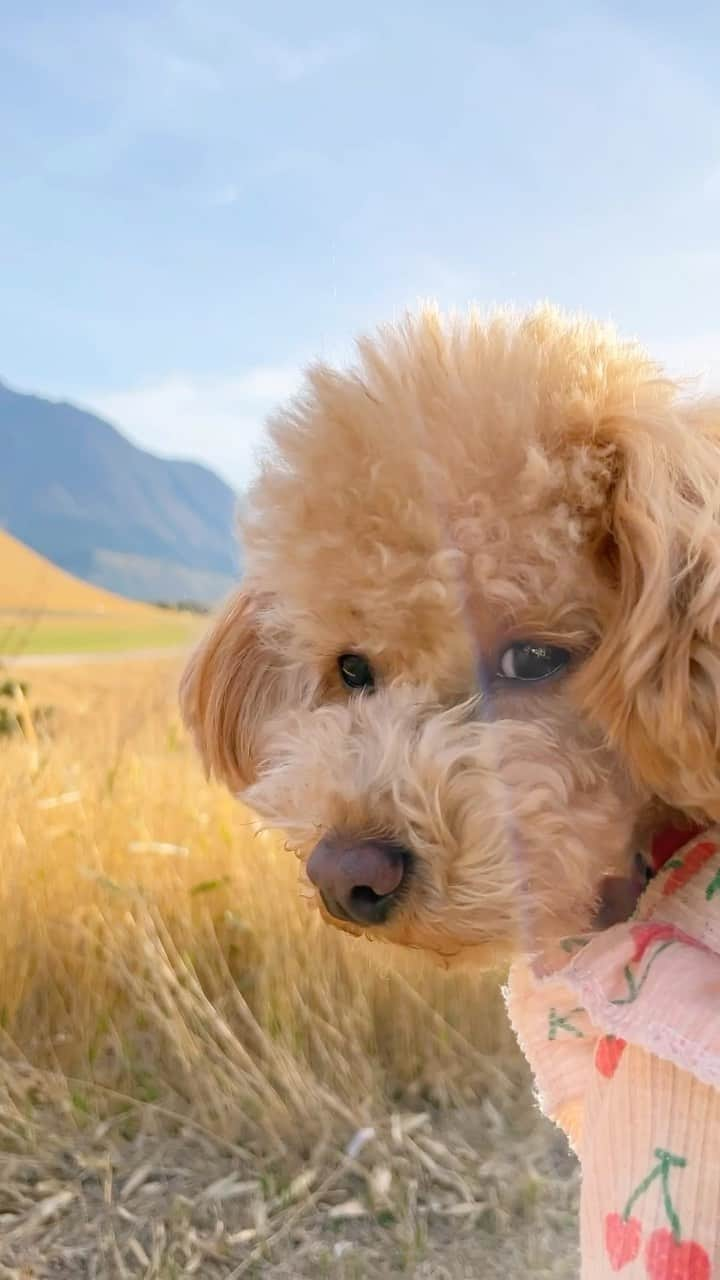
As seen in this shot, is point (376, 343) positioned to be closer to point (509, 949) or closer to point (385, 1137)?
point (509, 949)

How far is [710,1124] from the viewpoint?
2.62ft

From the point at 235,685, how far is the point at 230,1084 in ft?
2.70

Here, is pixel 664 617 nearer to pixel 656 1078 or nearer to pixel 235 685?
pixel 656 1078

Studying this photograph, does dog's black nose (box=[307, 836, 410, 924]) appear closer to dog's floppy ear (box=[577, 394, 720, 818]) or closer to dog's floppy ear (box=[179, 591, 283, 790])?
dog's floppy ear (box=[577, 394, 720, 818])

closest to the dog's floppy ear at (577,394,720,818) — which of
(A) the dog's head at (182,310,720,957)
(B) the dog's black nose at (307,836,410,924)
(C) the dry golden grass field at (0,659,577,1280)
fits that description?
(A) the dog's head at (182,310,720,957)

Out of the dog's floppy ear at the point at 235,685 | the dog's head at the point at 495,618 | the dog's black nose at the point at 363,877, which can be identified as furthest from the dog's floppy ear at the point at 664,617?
the dog's floppy ear at the point at 235,685

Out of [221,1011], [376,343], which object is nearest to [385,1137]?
[221,1011]

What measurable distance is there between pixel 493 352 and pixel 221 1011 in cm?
132

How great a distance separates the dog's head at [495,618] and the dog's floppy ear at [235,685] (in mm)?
208

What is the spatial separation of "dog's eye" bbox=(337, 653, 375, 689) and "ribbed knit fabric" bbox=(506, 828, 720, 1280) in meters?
0.28

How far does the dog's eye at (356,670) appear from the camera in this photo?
104cm

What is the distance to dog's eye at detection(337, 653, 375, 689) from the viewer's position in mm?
1038

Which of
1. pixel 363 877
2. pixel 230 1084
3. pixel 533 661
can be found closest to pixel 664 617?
pixel 533 661

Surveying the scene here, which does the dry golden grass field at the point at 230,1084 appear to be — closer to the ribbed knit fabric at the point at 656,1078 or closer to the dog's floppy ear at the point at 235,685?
the dog's floppy ear at the point at 235,685
